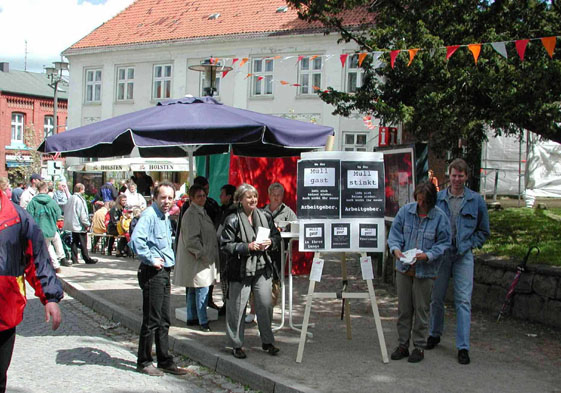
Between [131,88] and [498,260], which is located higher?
[131,88]

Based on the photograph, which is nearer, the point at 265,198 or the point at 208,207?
the point at 208,207

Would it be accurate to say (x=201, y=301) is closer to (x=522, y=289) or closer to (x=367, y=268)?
(x=367, y=268)

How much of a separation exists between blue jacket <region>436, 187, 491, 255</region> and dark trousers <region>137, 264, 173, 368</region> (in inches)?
117

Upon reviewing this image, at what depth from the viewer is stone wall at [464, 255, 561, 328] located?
8188mm

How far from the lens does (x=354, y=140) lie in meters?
30.1

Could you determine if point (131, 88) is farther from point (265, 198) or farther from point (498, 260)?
point (498, 260)

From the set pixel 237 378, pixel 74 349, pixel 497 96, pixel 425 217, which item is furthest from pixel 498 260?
pixel 74 349

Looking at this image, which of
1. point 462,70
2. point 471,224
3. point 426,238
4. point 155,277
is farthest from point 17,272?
point 462,70

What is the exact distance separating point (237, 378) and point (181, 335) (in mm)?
1644

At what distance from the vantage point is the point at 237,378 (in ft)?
21.1

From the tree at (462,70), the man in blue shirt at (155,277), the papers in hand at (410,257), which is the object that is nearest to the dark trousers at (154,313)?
the man in blue shirt at (155,277)

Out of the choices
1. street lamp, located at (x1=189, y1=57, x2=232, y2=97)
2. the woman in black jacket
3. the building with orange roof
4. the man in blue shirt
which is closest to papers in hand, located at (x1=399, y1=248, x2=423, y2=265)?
the woman in black jacket

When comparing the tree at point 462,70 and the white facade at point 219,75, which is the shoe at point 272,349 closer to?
the tree at point 462,70

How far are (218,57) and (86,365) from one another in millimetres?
27370
